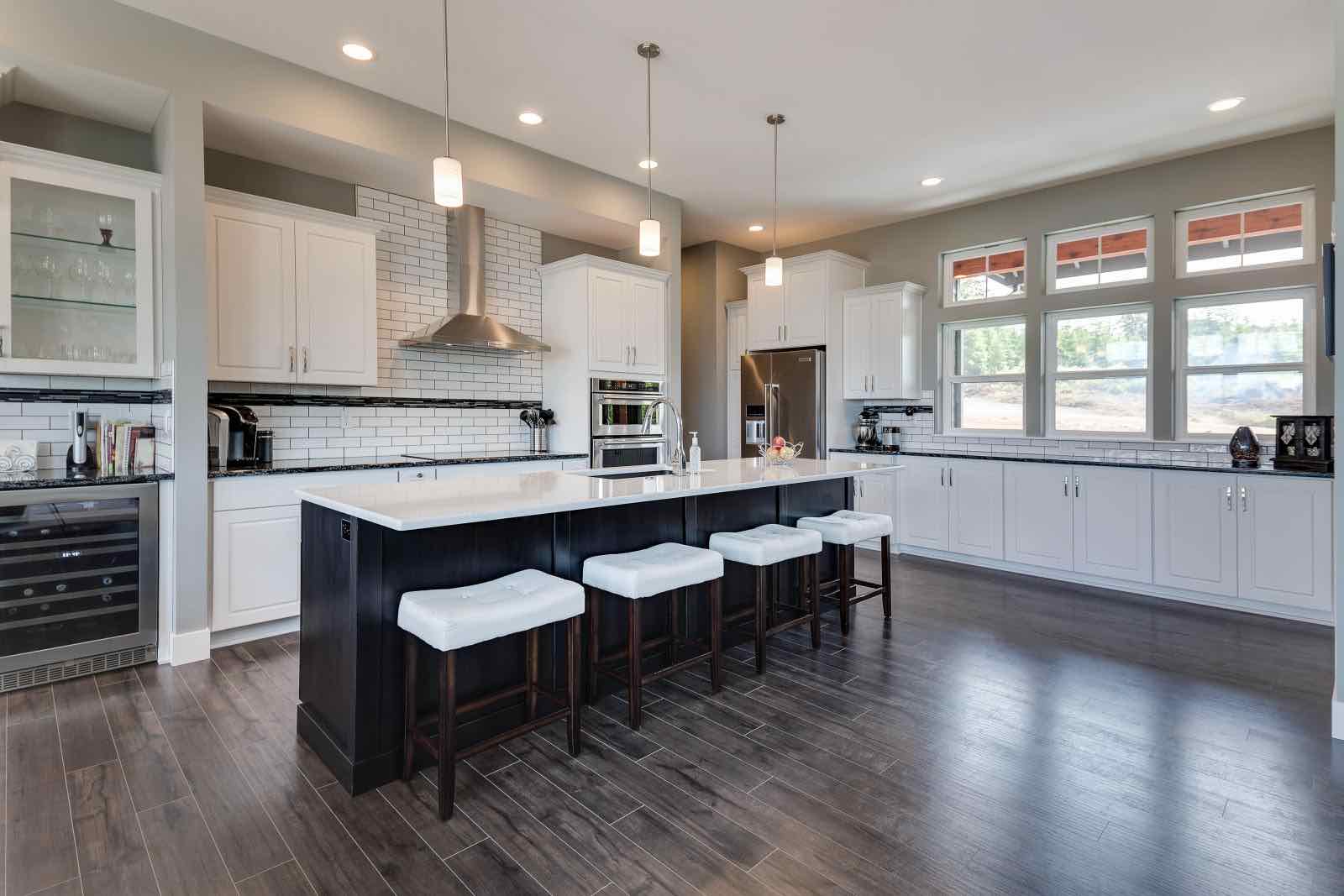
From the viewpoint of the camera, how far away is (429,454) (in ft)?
15.9

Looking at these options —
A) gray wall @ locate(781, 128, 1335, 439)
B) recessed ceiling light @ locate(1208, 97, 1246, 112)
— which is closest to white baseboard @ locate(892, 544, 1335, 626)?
gray wall @ locate(781, 128, 1335, 439)

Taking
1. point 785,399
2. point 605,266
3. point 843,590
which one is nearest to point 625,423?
point 605,266

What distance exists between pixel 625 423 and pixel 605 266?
1236mm

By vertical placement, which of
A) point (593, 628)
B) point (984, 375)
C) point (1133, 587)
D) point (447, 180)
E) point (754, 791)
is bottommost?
point (754, 791)

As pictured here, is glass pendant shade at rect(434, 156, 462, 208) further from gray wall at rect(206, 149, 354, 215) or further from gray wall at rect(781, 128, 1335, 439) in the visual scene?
gray wall at rect(781, 128, 1335, 439)

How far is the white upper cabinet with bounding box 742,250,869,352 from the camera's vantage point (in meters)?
6.14

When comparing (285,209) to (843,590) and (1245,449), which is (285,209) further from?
(1245,449)

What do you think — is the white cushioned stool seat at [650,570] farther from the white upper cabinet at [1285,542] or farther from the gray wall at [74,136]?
the white upper cabinet at [1285,542]

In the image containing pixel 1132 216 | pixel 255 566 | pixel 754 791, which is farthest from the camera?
pixel 1132 216

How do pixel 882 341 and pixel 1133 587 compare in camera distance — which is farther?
pixel 882 341

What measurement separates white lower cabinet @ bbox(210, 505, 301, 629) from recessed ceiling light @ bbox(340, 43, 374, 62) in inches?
93.2

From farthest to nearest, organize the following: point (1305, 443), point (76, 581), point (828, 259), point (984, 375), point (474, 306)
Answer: point (828, 259)
point (984, 375)
point (474, 306)
point (1305, 443)
point (76, 581)

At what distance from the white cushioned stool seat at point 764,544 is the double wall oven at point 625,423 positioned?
1.96 m

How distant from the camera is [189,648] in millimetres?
3258
